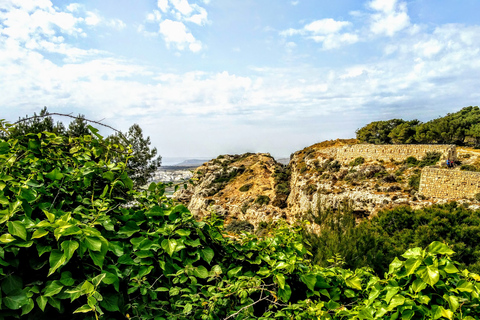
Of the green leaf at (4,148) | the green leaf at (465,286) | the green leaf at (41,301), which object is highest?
the green leaf at (4,148)

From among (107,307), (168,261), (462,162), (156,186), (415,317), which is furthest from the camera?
(462,162)

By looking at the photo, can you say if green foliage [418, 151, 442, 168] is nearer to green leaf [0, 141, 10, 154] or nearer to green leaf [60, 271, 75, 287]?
green leaf [60, 271, 75, 287]

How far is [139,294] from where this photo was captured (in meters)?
1.71

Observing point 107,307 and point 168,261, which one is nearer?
point 107,307

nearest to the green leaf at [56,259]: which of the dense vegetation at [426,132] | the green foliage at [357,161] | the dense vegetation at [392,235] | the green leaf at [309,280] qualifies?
the green leaf at [309,280]

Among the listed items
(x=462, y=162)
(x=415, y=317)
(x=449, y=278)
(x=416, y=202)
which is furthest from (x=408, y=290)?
(x=462, y=162)

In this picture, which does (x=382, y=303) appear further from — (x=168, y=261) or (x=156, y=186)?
(x=156, y=186)

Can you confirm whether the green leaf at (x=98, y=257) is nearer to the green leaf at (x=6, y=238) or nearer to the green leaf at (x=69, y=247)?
the green leaf at (x=69, y=247)

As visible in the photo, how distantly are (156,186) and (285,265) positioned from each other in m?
1.22

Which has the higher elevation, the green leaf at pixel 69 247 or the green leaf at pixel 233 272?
the green leaf at pixel 69 247

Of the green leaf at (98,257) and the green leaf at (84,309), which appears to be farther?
the green leaf at (98,257)

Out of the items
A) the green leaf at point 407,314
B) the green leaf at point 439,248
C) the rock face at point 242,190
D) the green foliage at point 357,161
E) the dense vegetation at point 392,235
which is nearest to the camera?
the green leaf at point 407,314

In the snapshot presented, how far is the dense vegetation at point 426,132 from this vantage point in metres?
33.1

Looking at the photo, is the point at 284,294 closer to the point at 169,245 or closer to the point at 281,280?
the point at 281,280
